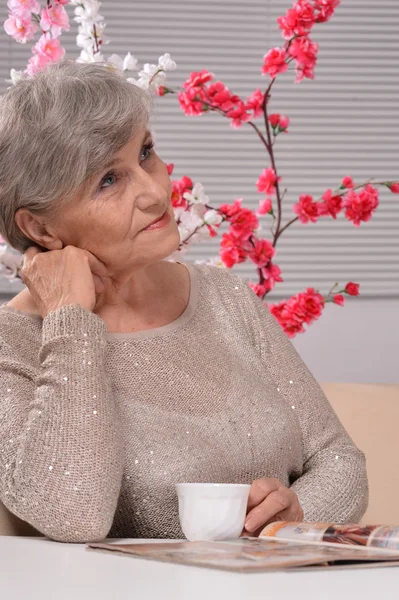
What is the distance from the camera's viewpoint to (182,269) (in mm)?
1842

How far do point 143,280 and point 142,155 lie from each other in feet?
0.80

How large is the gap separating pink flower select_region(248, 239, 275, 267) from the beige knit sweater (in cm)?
65

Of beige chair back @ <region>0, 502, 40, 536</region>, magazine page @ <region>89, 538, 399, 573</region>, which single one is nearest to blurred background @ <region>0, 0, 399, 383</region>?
beige chair back @ <region>0, 502, 40, 536</region>

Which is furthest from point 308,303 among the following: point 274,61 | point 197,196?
point 274,61

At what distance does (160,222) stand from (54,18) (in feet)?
3.21

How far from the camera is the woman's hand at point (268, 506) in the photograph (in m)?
1.26

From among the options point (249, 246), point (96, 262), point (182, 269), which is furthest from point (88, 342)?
point (249, 246)

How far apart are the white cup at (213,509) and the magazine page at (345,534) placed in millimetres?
48

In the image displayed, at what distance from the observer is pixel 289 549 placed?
0.98 meters

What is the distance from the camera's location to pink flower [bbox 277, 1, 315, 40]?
7.70ft

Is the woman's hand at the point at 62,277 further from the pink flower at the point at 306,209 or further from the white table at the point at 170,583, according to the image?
the pink flower at the point at 306,209

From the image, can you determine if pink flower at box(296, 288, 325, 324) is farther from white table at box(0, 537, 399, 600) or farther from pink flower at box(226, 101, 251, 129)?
white table at box(0, 537, 399, 600)

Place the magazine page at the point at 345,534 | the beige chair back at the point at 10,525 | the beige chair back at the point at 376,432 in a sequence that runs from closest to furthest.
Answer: the magazine page at the point at 345,534
the beige chair back at the point at 10,525
the beige chair back at the point at 376,432

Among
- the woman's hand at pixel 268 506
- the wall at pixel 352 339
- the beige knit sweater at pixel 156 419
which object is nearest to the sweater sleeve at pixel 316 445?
the beige knit sweater at pixel 156 419
